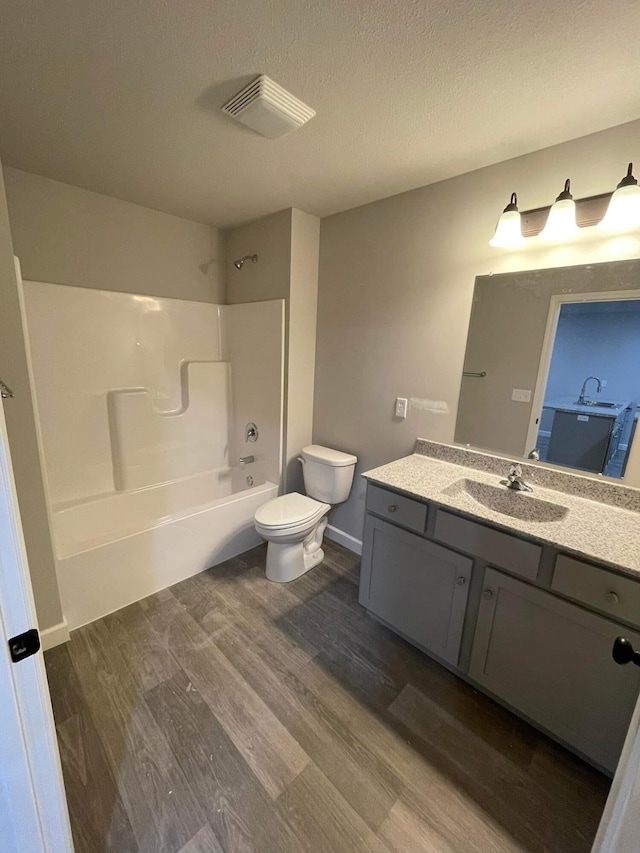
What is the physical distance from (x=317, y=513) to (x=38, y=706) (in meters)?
1.62

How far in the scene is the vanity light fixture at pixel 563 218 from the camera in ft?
4.57

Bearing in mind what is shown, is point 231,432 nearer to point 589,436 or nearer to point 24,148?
point 24,148

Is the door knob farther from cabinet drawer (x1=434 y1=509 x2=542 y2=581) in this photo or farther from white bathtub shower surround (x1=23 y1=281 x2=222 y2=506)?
white bathtub shower surround (x1=23 y1=281 x2=222 y2=506)

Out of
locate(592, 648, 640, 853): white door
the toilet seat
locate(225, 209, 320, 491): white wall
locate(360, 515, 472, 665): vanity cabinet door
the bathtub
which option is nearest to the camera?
locate(592, 648, 640, 853): white door

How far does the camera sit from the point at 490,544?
4.52 ft

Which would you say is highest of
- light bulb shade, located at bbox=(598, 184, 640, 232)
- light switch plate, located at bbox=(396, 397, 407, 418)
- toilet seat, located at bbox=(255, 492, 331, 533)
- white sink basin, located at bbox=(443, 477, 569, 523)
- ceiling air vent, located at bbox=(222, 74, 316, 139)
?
ceiling air vent, located at bbox=(222, 74, 316, 139)

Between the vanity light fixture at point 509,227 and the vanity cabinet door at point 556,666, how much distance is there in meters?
1.41

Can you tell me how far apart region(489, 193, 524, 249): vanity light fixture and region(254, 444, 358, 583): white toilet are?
1.45 meters

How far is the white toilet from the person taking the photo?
2097 millimetres

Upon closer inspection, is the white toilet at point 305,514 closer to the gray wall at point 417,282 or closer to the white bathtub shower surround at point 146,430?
the gray wall at point 417,282

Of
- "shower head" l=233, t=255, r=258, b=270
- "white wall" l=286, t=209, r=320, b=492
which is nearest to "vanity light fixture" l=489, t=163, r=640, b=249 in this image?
"white wall" l=286, t=209, r=320, b=492

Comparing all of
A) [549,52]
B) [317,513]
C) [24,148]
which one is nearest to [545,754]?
[317,513]

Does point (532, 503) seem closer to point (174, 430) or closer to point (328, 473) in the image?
point (328, 473)

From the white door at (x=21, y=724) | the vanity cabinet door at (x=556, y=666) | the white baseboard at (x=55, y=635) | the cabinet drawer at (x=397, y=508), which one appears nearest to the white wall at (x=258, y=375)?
the cabinet drawer at (x=397, y=508)
